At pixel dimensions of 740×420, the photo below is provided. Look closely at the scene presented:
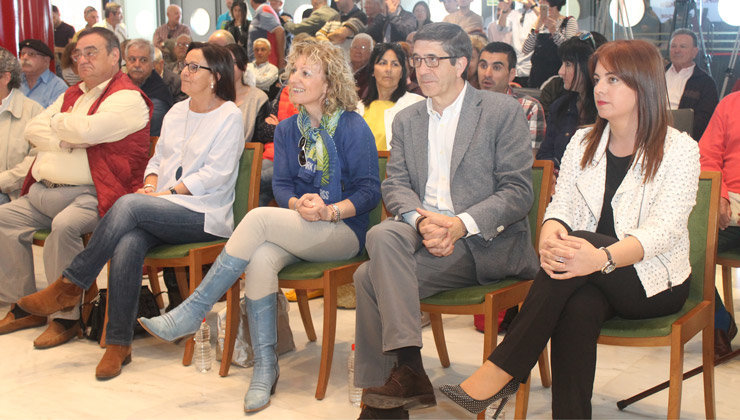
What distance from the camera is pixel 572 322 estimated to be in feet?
6.78

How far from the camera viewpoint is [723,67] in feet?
18.4

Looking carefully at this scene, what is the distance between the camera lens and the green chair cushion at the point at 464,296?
2.44 metres

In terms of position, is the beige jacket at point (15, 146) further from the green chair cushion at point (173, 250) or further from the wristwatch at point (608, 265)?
the wristwatch at point (608, 265)

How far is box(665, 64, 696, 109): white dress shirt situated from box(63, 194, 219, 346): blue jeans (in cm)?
361

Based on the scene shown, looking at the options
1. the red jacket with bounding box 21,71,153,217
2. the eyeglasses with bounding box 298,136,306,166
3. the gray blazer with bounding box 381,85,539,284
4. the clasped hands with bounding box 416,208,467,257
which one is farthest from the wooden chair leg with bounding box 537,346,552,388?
the red jacket with bounding box 21,71,153,217

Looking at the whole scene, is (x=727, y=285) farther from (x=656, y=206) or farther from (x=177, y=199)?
(x=177, y=199)

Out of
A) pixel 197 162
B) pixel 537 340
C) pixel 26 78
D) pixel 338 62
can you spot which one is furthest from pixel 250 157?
pixel 26 78

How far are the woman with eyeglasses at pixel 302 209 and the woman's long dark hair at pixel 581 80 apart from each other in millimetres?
1267

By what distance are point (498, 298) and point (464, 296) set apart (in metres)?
0.11

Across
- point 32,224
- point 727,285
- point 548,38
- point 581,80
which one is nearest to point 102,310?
point 32,224

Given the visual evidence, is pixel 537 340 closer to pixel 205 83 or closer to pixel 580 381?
pixel 580 381

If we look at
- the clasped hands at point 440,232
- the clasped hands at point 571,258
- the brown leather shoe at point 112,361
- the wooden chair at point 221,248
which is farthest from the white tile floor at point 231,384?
the clasped hands at point 571,258

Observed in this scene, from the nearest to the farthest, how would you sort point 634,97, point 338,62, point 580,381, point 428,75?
point 580,381, point 634,97, point 428,75, point 338,62

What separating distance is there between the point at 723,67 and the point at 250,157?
4.01m
